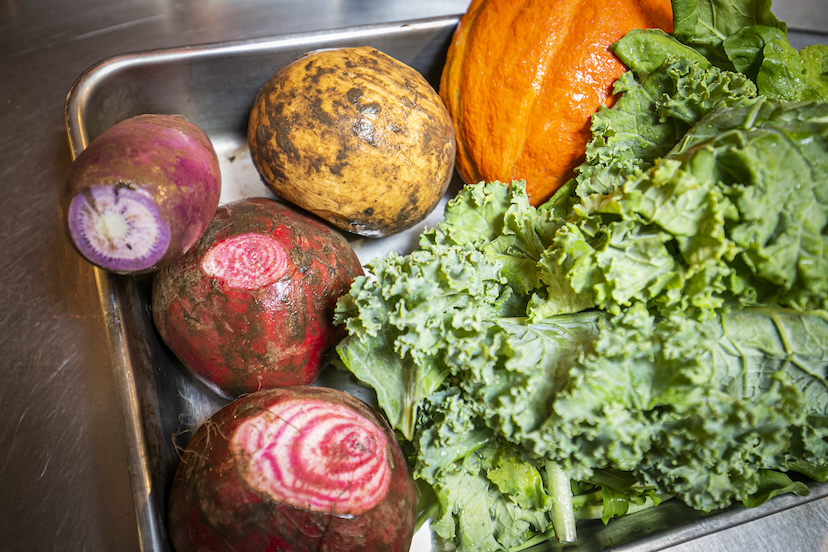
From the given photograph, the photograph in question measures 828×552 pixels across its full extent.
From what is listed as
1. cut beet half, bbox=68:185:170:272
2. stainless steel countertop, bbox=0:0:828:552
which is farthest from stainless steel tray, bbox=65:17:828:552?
stainless steel countertop, bbox=0:0:828:552

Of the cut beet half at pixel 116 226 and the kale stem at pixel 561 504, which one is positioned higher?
the cut beet half at pixel 116 226

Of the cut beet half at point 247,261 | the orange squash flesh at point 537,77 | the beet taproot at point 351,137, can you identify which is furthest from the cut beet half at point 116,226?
the orange squash flesh at point 537,77

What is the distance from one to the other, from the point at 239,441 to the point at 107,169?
0.59m

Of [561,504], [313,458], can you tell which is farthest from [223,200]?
[561,504]

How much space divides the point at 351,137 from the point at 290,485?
2.50 ft

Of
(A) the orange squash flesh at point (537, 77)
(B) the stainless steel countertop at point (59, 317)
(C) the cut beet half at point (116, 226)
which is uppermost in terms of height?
(A) the orange squash flesh at point (537, 77)

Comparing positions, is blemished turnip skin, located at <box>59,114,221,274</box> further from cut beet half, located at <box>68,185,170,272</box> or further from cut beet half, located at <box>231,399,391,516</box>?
cut beet half, located at <box>231,399,391,516</box>

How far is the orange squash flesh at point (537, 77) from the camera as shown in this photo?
51.4 inches

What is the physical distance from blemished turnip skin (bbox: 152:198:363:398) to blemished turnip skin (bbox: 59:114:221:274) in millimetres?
92

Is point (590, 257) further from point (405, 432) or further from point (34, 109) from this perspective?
point (34, 109)

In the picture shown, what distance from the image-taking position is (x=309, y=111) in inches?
46.8

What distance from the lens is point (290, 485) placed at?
3.16 feet

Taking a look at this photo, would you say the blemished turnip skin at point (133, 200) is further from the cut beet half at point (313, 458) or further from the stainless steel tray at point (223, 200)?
the cut beet half at point (313, 458)

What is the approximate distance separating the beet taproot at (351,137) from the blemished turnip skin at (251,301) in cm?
12
